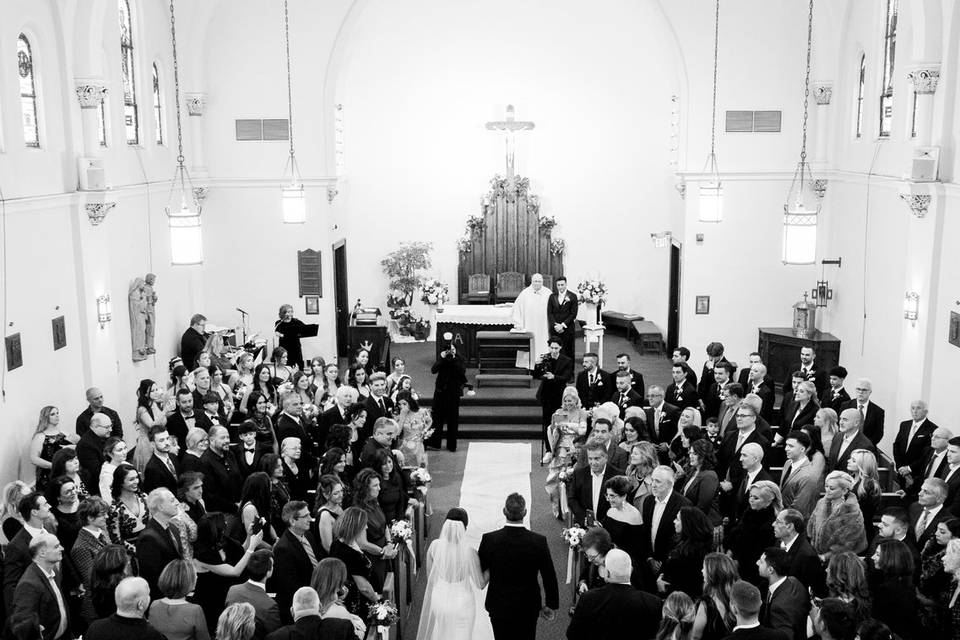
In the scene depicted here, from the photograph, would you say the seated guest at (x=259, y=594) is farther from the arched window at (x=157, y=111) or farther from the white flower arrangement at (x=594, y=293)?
the white flower arrangement at (x=594, y=293)

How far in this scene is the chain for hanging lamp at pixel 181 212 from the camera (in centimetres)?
1396

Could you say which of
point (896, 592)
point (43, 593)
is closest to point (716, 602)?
point (896, 592)

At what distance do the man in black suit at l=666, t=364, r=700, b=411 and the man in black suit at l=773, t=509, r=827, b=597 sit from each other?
518 centimetres

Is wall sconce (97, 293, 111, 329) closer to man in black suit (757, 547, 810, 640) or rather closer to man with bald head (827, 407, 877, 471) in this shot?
man with bald head (827, 407, 877, 471)

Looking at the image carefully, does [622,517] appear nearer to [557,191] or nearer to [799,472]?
[799,472]

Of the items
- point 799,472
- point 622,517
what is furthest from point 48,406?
point 799,472

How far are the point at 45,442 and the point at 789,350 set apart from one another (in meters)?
11.7

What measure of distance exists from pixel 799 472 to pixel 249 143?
494 inches

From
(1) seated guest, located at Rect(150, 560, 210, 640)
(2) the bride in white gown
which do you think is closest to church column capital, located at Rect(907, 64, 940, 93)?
(2) the bride in white gown

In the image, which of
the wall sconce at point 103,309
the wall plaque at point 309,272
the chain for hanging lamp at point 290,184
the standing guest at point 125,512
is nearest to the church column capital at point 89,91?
the wall sconce at point 103,309

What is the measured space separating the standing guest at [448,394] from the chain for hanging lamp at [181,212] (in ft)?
12.1

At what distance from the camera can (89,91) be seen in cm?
1351

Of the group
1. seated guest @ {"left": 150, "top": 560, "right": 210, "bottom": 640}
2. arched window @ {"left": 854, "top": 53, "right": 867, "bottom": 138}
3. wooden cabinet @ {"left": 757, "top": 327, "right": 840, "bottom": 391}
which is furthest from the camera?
wooden cabinet @ {"left": 757, "top": 327, "right": 840, "bottom": 391}

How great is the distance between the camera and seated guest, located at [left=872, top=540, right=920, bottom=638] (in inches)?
275
